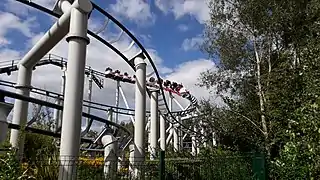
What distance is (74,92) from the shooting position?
5.90 metres

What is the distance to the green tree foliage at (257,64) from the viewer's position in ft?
34.2

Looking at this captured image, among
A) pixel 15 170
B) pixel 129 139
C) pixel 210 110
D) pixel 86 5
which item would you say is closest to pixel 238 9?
pixel 210 110

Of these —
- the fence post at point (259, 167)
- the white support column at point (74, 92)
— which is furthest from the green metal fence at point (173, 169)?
the white support column at point (74, 92)

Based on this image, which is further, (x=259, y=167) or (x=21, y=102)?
(x=21, y=102)

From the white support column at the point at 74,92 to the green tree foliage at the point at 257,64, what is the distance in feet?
18.4

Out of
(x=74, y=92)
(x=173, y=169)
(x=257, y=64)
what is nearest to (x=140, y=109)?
(x=173, y=169)

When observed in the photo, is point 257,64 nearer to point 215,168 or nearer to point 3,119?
point 215,168

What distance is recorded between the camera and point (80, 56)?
19.9ft

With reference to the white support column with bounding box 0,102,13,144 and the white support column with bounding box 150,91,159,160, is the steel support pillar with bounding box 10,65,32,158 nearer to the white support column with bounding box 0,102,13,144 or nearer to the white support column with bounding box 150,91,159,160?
the white support column with bounding box 0,102,13,144

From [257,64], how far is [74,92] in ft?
25.8

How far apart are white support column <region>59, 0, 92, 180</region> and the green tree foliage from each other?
221 inches

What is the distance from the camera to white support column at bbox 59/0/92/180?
5512mm

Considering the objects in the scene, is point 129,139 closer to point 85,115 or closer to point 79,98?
point 85,115

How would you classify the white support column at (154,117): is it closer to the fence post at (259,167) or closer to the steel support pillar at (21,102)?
the steel support pillar at (21,102)
